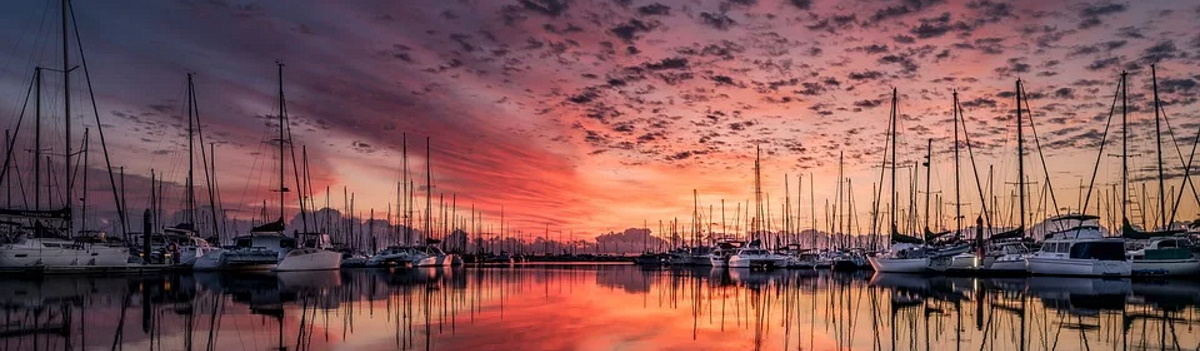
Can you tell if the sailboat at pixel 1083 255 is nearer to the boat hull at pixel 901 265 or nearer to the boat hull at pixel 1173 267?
the boat hull at pixel 1173 267

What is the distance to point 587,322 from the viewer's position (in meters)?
19.5

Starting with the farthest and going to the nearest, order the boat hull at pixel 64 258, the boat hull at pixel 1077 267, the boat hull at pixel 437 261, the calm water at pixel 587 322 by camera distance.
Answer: the boat hull at pixel 437 261 < the boat hull at pixel 1077 267 < the boat hull at pixel 64 258 < the calm water at pixel 587 322

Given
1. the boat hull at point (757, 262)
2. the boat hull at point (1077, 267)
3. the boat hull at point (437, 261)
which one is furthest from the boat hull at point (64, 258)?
the boat hull at point (1077, 267)

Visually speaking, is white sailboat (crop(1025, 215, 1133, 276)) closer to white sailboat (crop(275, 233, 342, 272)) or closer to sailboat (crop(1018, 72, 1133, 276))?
sailboat (crop(1018, 72, 1133, 276))

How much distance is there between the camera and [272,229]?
59.8m

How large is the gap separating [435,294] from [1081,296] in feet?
80.3

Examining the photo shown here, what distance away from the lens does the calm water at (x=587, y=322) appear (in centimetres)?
1511

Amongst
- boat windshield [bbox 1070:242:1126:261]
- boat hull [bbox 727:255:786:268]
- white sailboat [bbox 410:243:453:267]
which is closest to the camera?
boat windshield [bbox 1070:242:1126:261]

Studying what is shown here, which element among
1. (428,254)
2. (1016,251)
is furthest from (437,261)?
(1016,251)

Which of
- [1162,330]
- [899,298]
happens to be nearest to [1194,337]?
[1162,330]

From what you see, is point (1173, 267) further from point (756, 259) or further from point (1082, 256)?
point (756, 259)

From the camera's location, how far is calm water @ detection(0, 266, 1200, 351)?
595 inches

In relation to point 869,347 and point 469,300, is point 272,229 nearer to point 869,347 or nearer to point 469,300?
point 469,300

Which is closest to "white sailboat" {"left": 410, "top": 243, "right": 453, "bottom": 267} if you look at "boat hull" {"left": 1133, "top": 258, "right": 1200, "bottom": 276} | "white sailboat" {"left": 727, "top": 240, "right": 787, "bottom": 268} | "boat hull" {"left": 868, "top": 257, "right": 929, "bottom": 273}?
"white sailboat" {"left": 727, "top": 240, "right": 787, "bottom": 268}
